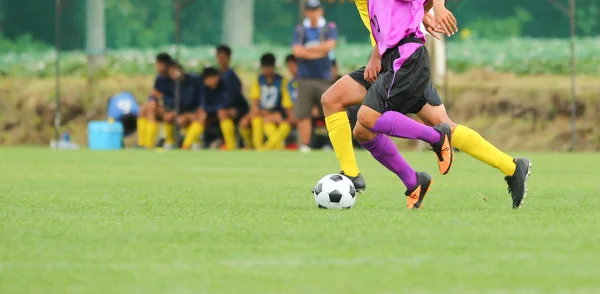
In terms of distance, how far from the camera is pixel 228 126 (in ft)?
72.0

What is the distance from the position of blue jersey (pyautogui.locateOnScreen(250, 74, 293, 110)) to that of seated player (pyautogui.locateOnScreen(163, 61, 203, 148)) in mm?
1251

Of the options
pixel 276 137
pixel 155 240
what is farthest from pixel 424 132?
pixel 276 137

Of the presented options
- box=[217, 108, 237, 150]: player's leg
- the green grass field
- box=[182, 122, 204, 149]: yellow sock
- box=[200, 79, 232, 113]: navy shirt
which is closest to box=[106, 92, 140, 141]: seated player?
box=[182, 122, 204, 149]: yellow sock

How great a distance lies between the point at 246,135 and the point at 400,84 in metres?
13.4

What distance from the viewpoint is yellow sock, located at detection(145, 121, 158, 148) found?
22.5 metres

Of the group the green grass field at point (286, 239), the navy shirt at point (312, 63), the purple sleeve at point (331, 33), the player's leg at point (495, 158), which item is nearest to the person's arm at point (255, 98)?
the navy shirt at point (312, 63)

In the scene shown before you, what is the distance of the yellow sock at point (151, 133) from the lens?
22453 mm

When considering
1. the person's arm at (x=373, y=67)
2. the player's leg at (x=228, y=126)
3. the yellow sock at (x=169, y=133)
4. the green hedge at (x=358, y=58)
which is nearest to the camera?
the person's arm at (x=373, y=67)

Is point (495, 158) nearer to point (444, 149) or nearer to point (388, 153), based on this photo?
point (444, 149)

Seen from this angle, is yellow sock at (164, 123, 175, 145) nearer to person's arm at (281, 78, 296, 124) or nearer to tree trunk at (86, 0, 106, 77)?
person's arm at (281, 78, 296, 124)

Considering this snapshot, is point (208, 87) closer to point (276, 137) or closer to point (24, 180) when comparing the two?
point (276, 137)

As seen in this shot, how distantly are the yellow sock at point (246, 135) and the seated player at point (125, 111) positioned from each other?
239 cm

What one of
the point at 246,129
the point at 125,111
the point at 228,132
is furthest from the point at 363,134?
the point at 125,111

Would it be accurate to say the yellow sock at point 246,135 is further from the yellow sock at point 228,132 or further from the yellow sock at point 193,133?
the yellow sock at point 193,133
